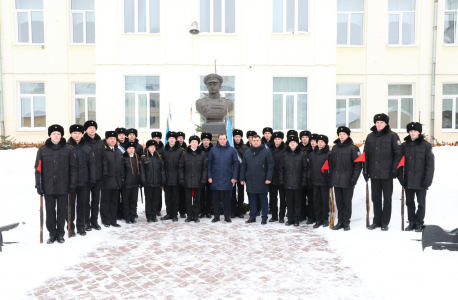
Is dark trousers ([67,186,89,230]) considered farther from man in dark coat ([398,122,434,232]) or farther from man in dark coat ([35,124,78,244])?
man in dark coat ([398,122,434,232])

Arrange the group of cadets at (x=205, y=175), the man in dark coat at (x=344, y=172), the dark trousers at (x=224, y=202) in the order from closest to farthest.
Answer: the group of cadets at (x=205, y=175) → the man in dark coat at (x=344, y=172) → the dark trousers at (x=224, y=202)

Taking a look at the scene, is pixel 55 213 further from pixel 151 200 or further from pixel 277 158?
pixel 277 158

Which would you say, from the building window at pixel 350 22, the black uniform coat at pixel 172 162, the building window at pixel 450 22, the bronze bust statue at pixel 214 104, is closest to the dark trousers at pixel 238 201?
the black uniform coat at pixel 172 162

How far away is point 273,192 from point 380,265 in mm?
3440

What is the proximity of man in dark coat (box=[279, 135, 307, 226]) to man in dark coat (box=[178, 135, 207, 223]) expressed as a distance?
5.46 ft

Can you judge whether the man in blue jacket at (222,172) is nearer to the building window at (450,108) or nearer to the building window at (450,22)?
the building window at (450,108)

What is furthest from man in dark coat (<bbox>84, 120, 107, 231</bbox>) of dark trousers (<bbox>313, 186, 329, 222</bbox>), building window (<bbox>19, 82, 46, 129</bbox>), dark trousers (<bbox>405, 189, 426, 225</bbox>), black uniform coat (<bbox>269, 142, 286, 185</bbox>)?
building window (<bbox>19, 82, 46, 129</bbox>)

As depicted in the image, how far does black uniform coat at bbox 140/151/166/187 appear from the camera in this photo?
7910 millimetres

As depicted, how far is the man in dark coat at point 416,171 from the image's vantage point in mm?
6688

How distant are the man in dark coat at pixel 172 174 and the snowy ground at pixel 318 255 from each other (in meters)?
0.39

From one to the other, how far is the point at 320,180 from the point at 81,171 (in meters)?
4.45

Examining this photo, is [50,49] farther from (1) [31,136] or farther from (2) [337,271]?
(2) [337,271]

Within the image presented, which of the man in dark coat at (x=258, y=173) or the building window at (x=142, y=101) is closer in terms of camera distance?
the man in dark coat at (x=258, y=173)

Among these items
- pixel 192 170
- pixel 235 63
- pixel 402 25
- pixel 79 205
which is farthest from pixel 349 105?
pixel 79 205
